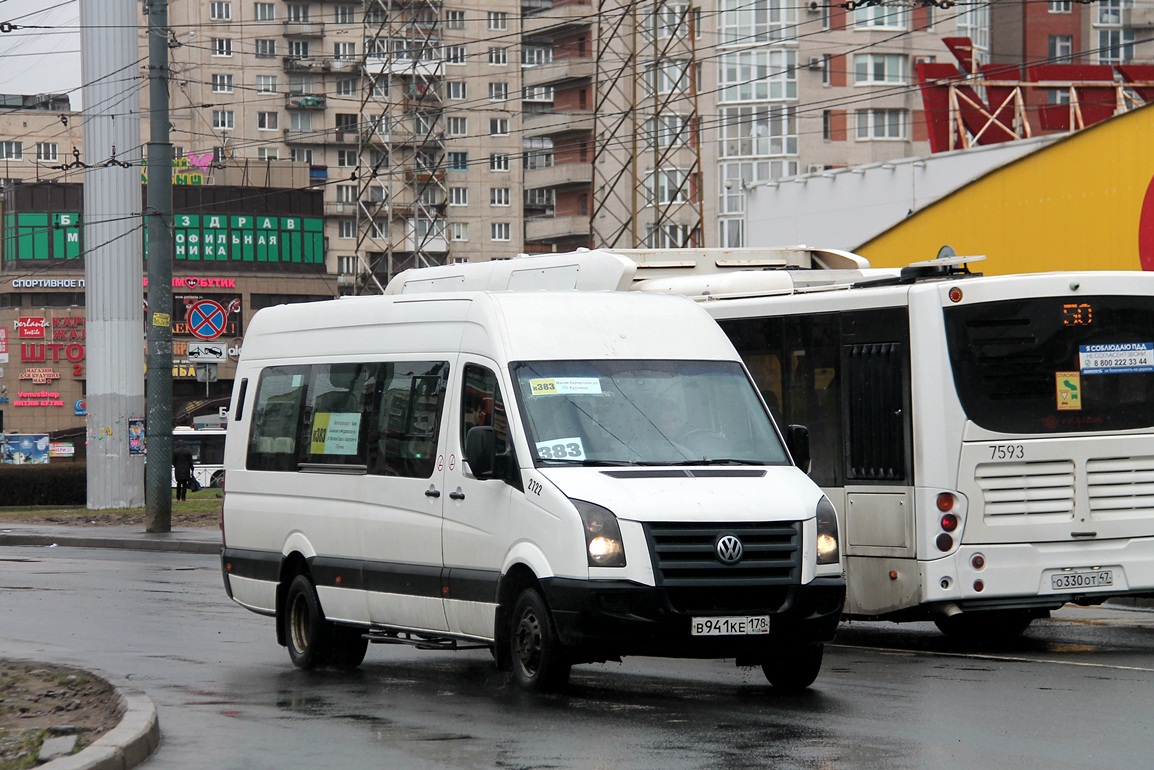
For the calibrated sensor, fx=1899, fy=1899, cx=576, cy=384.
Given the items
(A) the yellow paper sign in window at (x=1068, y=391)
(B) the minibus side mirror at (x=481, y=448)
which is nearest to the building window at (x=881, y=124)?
(A) the yellow paper sign in window at (x=1068, y=391)

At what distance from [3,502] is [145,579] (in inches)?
1117

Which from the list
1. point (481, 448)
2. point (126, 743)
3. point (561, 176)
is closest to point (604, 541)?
point (481, 448)

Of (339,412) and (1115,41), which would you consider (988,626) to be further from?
(1115,41)

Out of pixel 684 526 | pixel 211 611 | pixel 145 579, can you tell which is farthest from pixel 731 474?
pixel 145 579

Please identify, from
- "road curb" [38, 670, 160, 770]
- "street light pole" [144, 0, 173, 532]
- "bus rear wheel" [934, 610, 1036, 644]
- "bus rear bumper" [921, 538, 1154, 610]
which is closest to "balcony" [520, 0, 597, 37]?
"street light pole" [144, 0, 173, 532]

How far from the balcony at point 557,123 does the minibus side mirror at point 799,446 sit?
9380 cm

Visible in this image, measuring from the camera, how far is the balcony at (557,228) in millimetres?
106062

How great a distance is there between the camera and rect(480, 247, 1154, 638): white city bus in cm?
1357

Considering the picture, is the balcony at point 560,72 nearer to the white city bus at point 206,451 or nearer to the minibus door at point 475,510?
the white city bus at point 206,451

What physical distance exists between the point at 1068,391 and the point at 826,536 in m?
3.78

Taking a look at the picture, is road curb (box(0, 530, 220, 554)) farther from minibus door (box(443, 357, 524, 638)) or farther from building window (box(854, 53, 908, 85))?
building window (box(854, 53, 908, 85))

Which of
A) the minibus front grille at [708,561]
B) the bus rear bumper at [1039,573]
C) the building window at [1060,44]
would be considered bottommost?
the bus rear bumper at [1039,573]

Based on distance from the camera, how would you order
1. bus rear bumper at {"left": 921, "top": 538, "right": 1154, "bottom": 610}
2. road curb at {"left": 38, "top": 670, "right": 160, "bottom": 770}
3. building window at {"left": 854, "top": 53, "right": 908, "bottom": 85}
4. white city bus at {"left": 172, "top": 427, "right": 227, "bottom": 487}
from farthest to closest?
building window at {"left": 854, "top": 53, "right": 908, "bottom": 85} → white city bus at {"left": 172, "top": 427, "right": 227, "bottom": 487} → bus rear bumper at {"left": 921, "top": 538, "right": 1154, "bottom": 610} → road curb at {"left": 38, "top": 670, "right": 160, "bottom": 770}

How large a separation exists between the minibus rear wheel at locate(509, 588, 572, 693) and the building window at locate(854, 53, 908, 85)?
8847cm
